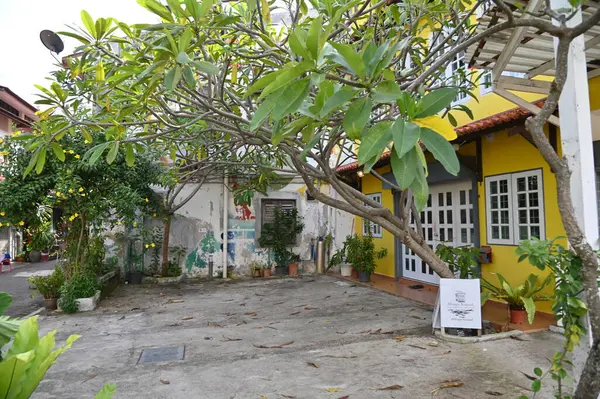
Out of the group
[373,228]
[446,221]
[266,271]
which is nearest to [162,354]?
[446,221]

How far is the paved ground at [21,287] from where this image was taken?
8169mm

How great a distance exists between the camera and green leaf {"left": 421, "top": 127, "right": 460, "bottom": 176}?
4.57 ft

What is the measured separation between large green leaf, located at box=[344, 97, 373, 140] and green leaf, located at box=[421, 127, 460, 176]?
219mm

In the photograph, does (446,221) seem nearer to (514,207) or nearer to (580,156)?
(514,207)

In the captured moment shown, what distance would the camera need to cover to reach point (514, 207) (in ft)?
22.1

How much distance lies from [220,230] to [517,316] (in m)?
8.38

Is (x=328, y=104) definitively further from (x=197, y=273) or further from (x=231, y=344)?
(x=197, y=273)

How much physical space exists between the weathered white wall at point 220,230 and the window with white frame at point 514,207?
6.34 metres

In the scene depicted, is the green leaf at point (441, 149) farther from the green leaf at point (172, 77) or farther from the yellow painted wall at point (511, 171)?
the yellow painted wall at point (511, 171)

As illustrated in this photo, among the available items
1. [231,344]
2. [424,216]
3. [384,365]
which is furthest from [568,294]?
[424,216]

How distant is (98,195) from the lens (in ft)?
26.6

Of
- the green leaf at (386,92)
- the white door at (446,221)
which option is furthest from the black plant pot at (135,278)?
the green leaf at (386,92)

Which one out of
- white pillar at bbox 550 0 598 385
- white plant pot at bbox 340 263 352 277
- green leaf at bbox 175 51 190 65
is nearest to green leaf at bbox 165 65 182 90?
green leaf at bbox 175 51 190 65

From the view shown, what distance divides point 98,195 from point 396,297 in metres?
6.32
